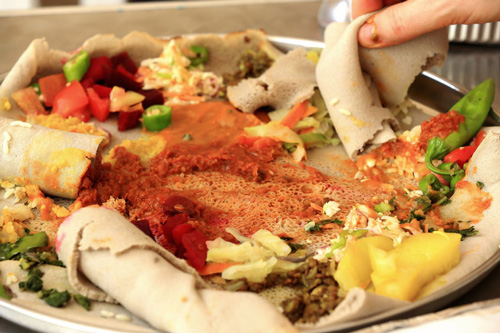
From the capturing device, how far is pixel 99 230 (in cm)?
150

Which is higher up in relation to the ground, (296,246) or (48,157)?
(48,157)

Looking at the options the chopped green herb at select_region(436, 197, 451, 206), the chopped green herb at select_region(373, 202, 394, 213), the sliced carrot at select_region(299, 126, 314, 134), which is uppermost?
the sliced carrot at select_region(299, 126, 314, 134)

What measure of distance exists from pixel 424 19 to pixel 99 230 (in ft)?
4.28

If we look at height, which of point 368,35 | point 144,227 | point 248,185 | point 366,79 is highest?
point 368,35

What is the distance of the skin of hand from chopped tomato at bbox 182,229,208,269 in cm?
102

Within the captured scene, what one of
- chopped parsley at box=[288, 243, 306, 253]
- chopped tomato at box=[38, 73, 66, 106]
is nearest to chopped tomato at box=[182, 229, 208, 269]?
chopped parsley at box=[288, 243, 306, 253]

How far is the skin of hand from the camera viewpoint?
1988 millimetres

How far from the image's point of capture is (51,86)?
2.51 m

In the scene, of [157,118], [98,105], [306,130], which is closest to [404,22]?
[306,130]

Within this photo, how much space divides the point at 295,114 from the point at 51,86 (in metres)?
1.01

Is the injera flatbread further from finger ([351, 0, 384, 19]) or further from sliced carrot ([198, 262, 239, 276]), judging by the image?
sliced carrot ([198, 262, 239, 276])

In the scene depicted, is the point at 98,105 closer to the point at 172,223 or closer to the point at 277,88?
the point at 277,88

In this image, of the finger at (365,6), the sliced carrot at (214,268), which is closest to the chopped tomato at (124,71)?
the finger at (365,6)

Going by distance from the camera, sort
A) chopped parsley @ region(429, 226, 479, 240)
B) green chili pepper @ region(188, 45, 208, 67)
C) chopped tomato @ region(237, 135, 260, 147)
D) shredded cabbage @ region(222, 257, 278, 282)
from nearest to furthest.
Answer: shredded cabbage @ region(222, 257, 278, 282) → chopped parsley @ region(429, 226, 479, 240) → chopped tomato @ region(237, 135, 260, 147) → green chili pepper @ region(188, 45, 208, 67)
